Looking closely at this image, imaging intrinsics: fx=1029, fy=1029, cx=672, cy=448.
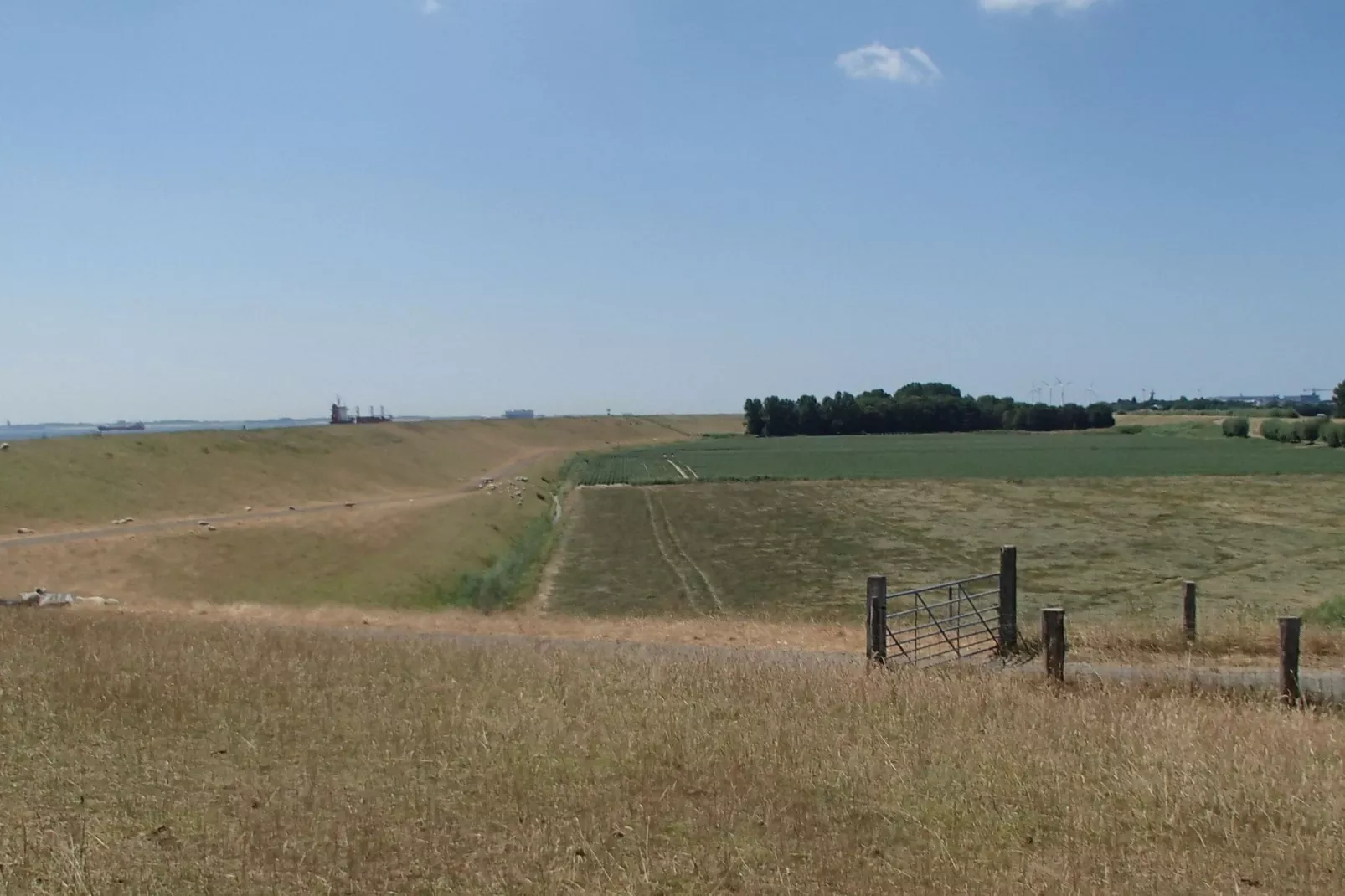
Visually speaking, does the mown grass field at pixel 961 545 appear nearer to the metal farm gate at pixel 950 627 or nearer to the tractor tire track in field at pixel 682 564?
the tractor tire track in field at pixel 682 564

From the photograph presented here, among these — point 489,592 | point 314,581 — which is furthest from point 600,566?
point 314,581

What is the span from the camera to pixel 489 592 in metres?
36.0

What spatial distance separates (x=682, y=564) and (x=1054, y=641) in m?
31.3

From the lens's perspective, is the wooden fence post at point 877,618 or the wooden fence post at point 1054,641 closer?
the wooden fence post at point 1054,641

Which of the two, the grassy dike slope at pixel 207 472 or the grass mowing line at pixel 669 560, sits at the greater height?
the grassy dike slope at pixel 207 472

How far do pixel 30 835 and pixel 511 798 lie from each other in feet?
9.12

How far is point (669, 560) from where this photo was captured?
4428cm

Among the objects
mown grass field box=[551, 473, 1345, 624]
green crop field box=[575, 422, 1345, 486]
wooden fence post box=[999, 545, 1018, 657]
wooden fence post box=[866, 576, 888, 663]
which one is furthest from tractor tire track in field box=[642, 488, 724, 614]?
green crop field box=[575, 422, 1345, 486]

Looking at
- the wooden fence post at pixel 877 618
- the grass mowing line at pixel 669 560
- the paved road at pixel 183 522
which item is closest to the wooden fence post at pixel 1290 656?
the wooden fence post at pixel 877 618

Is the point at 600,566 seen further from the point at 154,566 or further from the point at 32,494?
the point at 32,494

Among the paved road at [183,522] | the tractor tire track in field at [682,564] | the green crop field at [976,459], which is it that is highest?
the green crop field at [976,459]

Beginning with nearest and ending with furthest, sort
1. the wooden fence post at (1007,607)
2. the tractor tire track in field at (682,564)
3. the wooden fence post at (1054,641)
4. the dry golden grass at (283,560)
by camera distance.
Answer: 1. the wooden fence post at (1054,641)
2. the wooden fence post at (1007,607)
3. the dry golden grass at (283,560)
4. the tractor tire track in field at (682,564)

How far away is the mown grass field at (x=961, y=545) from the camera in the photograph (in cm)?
3259

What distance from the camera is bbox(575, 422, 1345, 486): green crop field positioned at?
9150 cm
